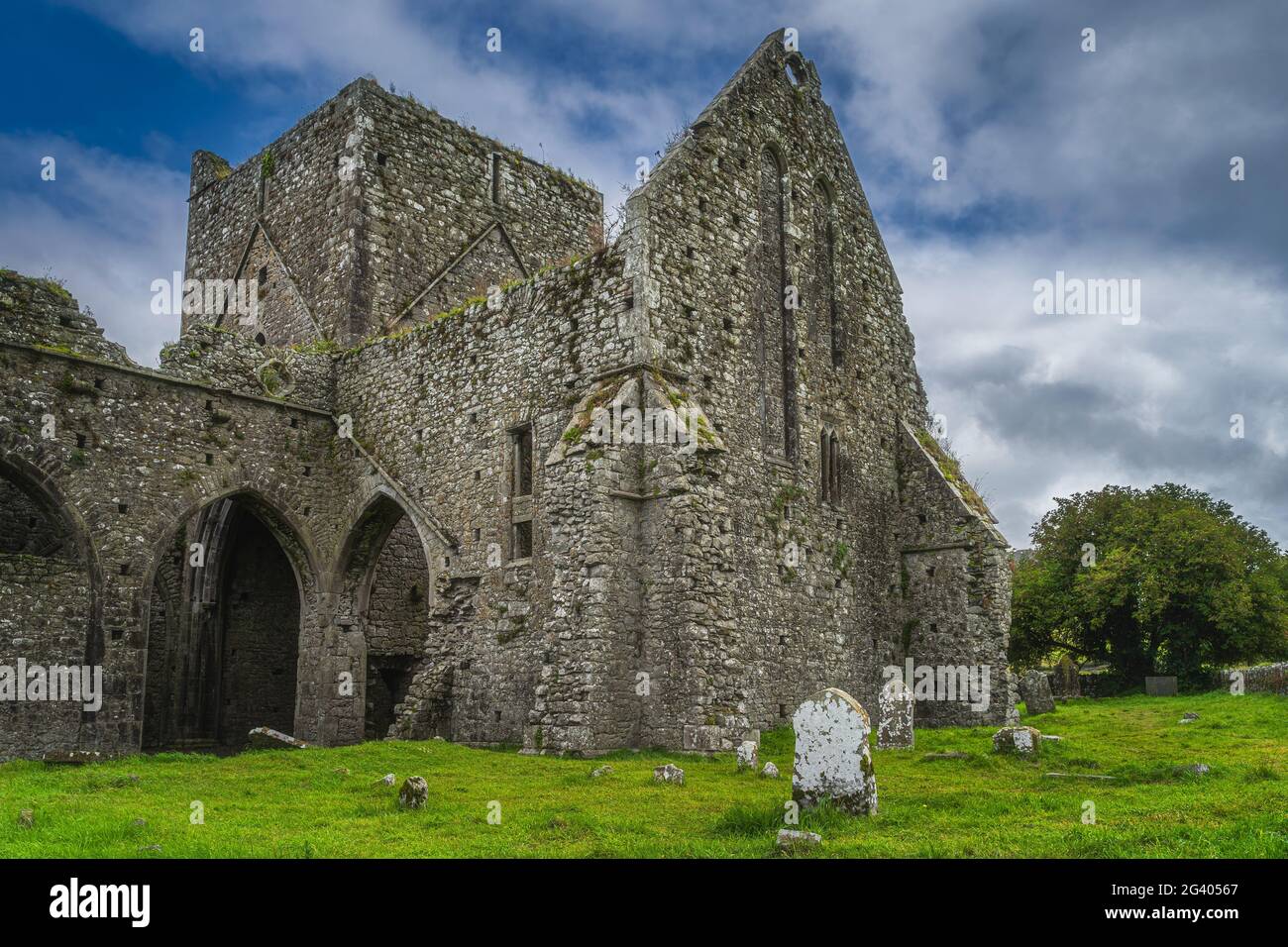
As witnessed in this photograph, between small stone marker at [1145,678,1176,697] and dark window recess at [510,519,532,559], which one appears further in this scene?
small stone marker at [1145,678,1176,697]

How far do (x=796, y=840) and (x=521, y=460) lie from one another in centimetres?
1107

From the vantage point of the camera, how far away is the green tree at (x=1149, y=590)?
2986cm

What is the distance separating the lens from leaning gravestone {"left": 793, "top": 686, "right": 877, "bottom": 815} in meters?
8.95

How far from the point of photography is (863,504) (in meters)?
20.2

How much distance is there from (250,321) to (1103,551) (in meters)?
25.8

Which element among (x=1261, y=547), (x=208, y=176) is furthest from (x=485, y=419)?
(x=1261, y=547)

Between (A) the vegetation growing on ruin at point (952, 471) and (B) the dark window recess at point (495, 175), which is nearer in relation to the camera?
(A) the vegetation growing on ruin at point (952, 471)

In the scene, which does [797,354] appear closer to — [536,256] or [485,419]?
[485,419]

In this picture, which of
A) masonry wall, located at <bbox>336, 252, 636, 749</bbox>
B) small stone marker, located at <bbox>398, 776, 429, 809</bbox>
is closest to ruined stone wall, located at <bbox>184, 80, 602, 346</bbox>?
masonry wall, located at <bbox>336, 252, 636, 749</bbox>

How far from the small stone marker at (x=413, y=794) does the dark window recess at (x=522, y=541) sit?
24.4 ft

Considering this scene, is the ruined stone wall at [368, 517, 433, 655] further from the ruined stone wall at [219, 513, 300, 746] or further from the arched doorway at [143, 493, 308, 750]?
the ruined stone wall at [219, 513, 300, 746]

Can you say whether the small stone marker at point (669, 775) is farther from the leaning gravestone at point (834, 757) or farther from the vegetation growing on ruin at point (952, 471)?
the vegetation growing on ruin at point (952, 471)

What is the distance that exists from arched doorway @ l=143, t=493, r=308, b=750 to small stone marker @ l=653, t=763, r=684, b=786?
13397 mm

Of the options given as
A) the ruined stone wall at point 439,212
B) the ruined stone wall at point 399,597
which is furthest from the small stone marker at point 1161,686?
the ruined stone wall at point 399,597
